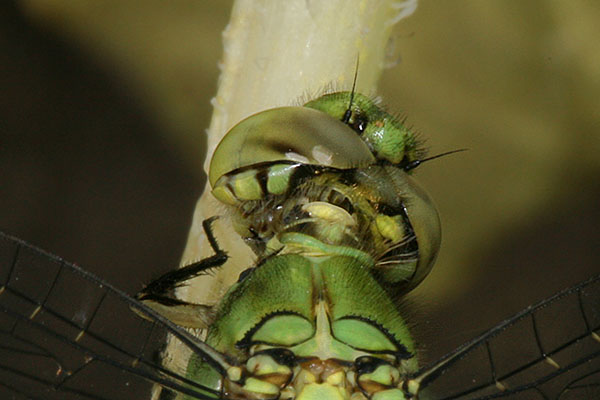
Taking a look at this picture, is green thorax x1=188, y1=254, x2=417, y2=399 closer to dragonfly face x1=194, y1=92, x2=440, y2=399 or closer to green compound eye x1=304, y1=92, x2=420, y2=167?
dragonfly face x1=194, y1=92, x2=440, y2=399

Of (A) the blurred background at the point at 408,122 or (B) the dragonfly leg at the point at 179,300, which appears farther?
(A) the blurred background at the point at 408,122

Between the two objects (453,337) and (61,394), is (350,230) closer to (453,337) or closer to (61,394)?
(453,337)

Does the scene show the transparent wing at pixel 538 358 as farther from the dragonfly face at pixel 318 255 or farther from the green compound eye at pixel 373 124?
the green compound eye at pixel 373 124

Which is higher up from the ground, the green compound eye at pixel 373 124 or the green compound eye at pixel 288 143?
the green compound eye at pixel 373 124

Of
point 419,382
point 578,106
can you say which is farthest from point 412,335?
point 578,106

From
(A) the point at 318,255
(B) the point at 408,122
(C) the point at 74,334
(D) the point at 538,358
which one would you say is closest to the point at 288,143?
(A) the point at 318,255

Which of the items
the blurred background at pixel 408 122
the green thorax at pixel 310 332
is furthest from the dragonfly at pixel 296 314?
the blurred background at pixel 408 122

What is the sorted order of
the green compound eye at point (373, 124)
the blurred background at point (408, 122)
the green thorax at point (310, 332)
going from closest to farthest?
the green thorax at point (310, 332)
the green compound eye at point (373, 124)
the blurred background at point (408, 122)

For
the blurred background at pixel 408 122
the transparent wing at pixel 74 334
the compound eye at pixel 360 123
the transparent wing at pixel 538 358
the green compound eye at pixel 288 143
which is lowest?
the transparent wing at pixel 74 334

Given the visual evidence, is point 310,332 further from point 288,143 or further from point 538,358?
point 538,358

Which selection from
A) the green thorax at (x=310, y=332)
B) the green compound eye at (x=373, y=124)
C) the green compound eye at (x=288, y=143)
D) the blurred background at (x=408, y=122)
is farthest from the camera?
the blurred background at (x=408, y=122)
